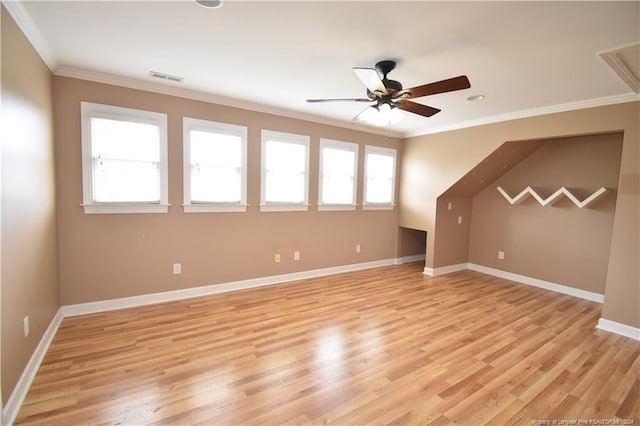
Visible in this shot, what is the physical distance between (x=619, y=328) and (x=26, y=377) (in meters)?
5.48

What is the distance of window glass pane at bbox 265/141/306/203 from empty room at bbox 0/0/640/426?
0.04 meters

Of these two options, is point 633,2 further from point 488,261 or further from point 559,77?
point 488,261

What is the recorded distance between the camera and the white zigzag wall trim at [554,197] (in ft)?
12.9

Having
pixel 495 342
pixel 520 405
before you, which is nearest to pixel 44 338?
pixel 520 405

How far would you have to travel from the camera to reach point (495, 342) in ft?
9.43

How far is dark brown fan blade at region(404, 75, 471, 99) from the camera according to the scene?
2139 millimetres

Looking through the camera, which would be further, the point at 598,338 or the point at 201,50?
the point at 598,338

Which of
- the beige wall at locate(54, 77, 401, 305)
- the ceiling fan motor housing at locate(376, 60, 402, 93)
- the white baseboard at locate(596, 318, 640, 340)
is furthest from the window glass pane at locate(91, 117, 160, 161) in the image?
the white baseboard at locate(596, 318, 640, 340)

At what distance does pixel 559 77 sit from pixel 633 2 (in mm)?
1228

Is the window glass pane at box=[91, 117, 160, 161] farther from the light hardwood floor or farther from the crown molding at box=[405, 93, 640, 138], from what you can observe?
the crown molding at box=[405, 93, 640, 138]

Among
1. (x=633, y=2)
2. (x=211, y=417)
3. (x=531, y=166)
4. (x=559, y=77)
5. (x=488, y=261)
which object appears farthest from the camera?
(x=488, y=261)

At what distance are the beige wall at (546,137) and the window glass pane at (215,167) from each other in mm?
3296

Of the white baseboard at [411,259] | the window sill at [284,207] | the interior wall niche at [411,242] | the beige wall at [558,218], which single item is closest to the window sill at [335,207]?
the window sill at [284,207]

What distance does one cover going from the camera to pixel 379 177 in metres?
5.50
